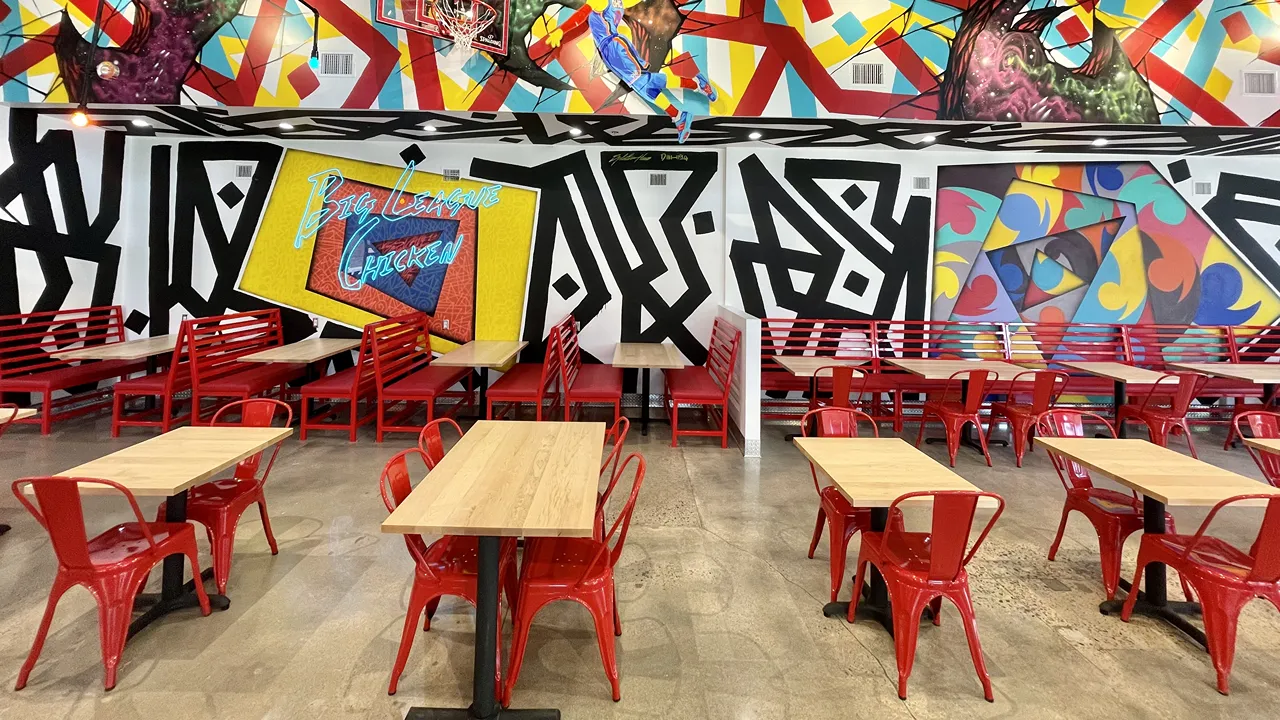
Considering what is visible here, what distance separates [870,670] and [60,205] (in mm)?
8484

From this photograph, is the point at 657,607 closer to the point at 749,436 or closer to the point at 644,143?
the point at 749,436

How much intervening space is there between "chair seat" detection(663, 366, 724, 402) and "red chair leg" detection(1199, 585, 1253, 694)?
357cm

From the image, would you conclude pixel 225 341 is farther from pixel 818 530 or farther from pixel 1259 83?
pixel 1259 83

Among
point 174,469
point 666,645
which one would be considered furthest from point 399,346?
point 666,645

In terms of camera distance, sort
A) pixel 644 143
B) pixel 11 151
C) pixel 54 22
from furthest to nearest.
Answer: pixel 644 143 < pixel 11 151 < pixel 54 22

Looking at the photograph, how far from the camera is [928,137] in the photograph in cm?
627

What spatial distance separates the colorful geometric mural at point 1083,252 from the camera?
7.02 metres

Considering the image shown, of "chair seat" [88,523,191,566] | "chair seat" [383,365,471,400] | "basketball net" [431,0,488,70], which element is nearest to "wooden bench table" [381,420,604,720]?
"chair seat" [88,523,191,566]

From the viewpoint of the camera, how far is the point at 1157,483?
254cm

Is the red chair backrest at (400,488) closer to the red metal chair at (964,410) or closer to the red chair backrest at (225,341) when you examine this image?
the red chair backrest at (225,341)

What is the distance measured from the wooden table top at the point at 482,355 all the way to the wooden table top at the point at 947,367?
381 cm

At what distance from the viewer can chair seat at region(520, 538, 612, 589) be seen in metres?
2.23

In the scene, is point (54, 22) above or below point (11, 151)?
above

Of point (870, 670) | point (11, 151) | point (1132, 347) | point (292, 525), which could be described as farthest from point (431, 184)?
point (1132, 347)
